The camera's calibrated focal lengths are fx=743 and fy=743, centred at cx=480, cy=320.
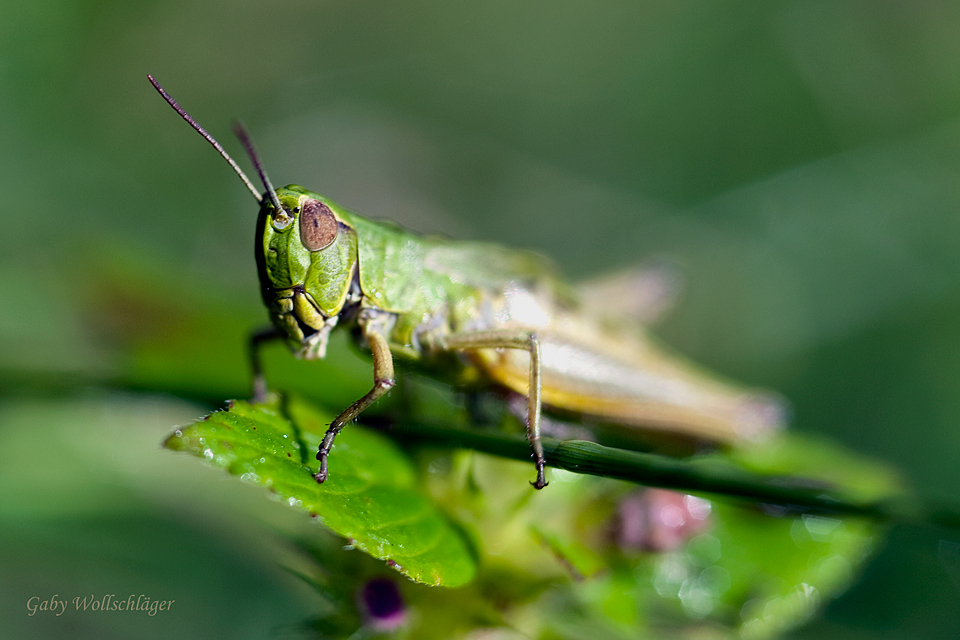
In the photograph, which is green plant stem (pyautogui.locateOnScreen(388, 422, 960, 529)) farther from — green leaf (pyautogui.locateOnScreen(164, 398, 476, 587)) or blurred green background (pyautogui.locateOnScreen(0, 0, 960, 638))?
blurred green background (pyautogui.locateOnScreen(0, 0, 960, 638))

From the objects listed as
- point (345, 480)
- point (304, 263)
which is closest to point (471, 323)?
point (304, 263)

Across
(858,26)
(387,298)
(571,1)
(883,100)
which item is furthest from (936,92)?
(387,298)

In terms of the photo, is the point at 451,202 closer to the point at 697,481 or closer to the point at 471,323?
the point at 471,323

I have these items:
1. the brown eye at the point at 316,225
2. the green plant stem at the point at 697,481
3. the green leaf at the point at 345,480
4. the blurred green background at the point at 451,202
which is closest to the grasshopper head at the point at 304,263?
the brown eye at the point at 316,225

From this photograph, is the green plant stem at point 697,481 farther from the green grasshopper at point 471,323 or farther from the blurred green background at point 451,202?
the blurred green background at point 451,202

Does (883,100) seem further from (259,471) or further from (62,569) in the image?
(62,569)

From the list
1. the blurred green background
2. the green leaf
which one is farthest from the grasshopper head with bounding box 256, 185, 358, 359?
the blurred green background
